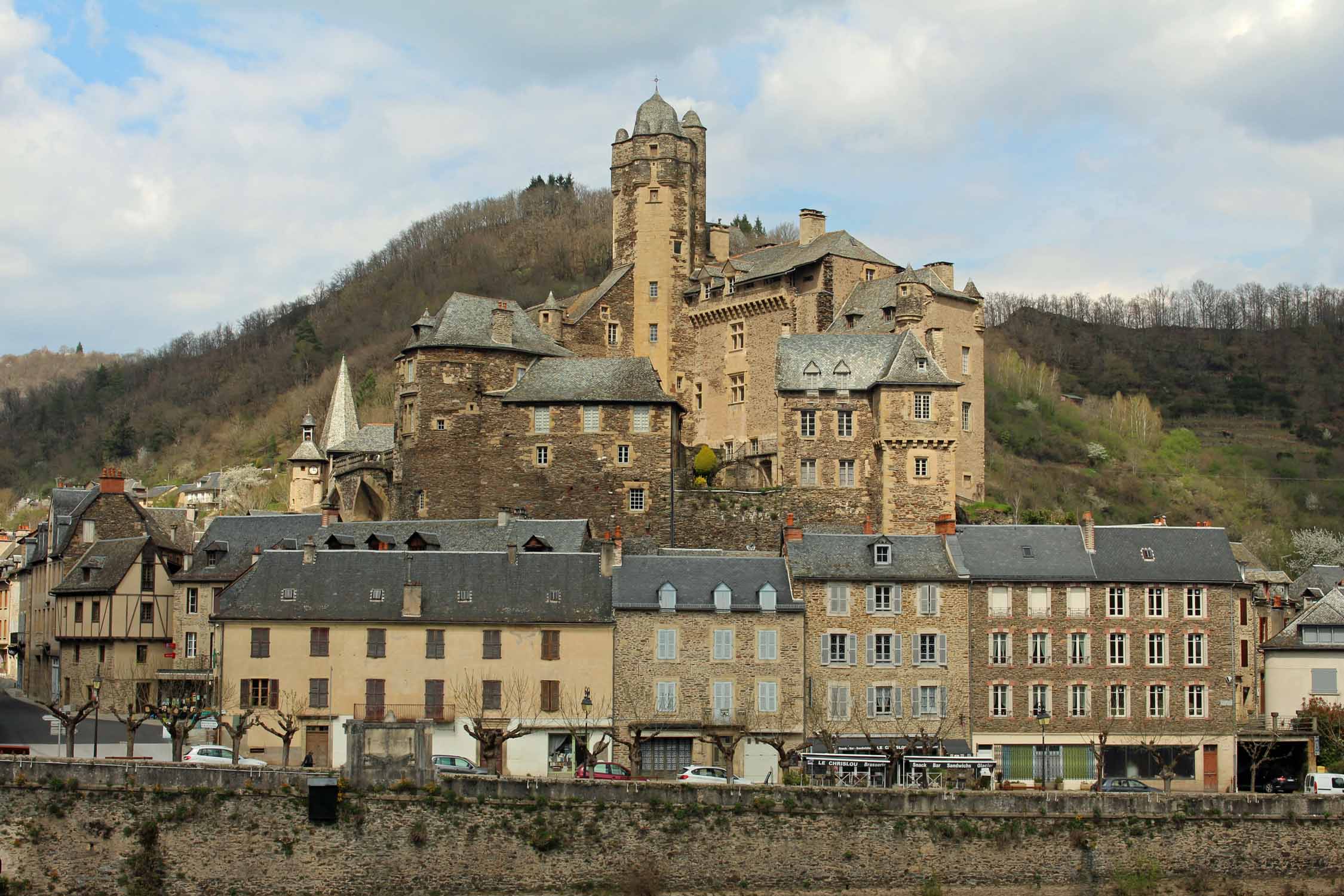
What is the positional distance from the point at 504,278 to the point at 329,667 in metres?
95.2

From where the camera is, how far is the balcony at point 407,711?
49.8 m

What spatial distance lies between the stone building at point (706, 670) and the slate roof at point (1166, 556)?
32.4 ft

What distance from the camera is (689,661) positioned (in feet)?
167

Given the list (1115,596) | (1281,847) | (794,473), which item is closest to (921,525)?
(794,473)

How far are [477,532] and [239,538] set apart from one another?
7.98 meters

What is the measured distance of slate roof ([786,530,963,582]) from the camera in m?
52.9

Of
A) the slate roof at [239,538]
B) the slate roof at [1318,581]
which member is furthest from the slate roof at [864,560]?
the slate roof at [1318,581]

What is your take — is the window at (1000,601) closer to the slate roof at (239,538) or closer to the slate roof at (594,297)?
the slate roof at (239,538)

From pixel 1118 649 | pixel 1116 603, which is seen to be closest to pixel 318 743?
pixel 1118 649

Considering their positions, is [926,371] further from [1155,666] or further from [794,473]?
[1155,666]

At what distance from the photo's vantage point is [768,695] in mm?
50969

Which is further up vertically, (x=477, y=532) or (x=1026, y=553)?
(x=477, y=532)

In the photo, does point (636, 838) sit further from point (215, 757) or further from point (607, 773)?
point (215, 757)

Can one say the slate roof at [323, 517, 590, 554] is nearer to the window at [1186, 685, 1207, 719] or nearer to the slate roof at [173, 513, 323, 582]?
the slate roof at [173, 513, 323, 582]
